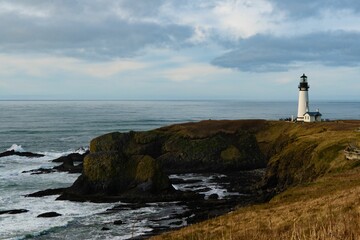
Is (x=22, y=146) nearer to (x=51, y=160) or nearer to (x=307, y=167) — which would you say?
(x=51, y=160)

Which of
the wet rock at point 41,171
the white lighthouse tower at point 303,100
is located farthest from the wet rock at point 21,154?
the white lighthouse tower at point 303,100

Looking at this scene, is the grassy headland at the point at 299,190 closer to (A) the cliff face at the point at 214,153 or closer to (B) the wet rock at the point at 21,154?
(A) the cliff face at the point at 214,153

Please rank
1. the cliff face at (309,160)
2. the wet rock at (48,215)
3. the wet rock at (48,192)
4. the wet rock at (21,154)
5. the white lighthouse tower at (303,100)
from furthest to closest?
the white lighthouse tower at (303,100) → the wet rock at (21,154) → the wet rock at (48,192) → the cliff face at (309,160) → the wet rock at (48,215)

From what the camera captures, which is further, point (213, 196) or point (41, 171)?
point (41, 171)

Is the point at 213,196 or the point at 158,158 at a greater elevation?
the point at 158,158

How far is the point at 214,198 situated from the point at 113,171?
12010mm

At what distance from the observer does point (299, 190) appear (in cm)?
3053

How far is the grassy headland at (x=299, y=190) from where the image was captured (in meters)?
13.8

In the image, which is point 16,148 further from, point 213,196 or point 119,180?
point 213,196

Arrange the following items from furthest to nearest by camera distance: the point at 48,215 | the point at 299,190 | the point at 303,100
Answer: the point at 303,100, the point at 48,215, the point at 299,190

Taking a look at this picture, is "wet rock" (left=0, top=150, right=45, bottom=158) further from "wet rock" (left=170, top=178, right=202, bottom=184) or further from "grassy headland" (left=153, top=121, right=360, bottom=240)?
"wet rock" (left=170, top=178, right=202, bottom=184)

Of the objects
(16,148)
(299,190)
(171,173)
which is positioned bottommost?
(171,173)

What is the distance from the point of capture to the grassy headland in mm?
13787

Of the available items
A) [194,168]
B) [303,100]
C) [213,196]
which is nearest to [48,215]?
[213,196]
